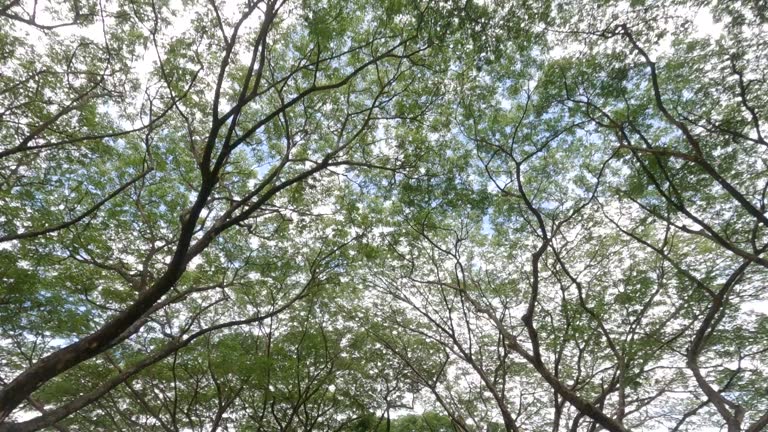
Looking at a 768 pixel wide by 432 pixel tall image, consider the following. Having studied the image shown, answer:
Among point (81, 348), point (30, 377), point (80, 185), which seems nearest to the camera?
point (30, 377)

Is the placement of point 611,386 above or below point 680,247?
below

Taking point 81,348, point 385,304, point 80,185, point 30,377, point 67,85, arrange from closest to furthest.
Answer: point 30,377 → point 81,348 → point 67,85 → point 80,185 → point 385,304

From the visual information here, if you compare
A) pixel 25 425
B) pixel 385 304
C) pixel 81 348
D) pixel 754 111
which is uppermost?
pixel 385 304

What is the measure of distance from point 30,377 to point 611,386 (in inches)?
339

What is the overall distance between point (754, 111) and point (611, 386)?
200 inches

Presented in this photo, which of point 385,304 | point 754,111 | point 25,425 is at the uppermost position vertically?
point 385,304

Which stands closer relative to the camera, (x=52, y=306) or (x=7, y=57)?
(x=7, y=57)

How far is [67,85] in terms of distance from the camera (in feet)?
20.1

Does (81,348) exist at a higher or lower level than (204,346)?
lower

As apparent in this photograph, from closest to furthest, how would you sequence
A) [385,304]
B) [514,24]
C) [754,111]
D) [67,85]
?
[754,111] → [514,24] → [67,85] → [385,304]

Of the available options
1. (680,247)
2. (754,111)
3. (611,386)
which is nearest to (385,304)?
(611,386)

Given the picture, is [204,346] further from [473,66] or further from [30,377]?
[473,66]

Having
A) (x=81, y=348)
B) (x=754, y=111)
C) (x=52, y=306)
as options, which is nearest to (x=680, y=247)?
(x=754, y=111)

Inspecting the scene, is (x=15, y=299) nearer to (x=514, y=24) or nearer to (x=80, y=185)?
(x=80, y=185)
